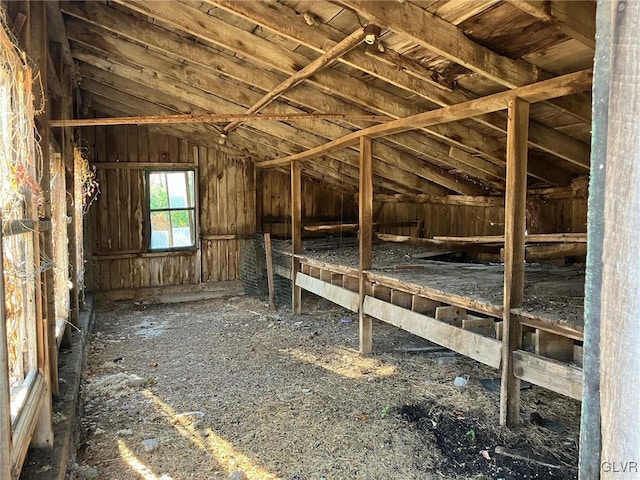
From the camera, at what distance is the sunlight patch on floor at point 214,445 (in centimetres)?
278

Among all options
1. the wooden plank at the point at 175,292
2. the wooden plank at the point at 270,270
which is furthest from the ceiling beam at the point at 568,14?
the wooden plank at the point at 175,292

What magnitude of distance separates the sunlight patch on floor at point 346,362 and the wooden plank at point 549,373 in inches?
64.0

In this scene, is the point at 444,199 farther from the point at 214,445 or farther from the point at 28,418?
the point at 28,418

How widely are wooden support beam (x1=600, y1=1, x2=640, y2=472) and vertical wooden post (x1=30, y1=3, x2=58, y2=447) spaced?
2774 mm

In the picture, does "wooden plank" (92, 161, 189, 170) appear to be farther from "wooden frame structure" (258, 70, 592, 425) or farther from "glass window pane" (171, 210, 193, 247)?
"wooden frame structure" (258, 70, 592, 425)

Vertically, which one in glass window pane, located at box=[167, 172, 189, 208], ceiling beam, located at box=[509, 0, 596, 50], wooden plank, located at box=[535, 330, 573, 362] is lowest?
wooden plank, located at box=[535, 330, 573, 362]

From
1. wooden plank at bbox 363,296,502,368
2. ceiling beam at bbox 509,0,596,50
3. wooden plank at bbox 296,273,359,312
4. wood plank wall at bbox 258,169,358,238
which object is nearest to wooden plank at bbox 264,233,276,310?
wooden plank at bbox 296,273,359,312

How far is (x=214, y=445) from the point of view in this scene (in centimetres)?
307

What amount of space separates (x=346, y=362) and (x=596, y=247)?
4.24m

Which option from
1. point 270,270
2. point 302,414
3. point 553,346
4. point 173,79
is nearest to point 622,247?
point 553,346

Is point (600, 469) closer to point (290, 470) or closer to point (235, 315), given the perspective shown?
point (290, 470)

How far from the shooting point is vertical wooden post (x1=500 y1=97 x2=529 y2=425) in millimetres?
2914

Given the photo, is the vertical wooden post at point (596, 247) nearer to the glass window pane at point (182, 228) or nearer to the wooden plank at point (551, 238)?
the wooden plank at point (551, 238)

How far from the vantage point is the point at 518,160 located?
293cm
